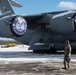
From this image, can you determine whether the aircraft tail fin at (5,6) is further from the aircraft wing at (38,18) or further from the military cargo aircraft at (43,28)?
the aircraft wing at (38,18)

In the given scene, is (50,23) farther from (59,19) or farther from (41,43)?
A: (41,43)

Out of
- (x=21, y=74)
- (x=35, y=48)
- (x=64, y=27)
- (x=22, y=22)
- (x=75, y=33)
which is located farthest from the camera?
(x=35, y=48)

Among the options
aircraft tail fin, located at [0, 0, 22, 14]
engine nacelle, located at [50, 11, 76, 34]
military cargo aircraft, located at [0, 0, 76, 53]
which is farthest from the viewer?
aircraft tail fin, located at [0, 0, 22, 14]

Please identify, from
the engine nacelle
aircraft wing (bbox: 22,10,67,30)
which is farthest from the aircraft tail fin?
the engine nacelle

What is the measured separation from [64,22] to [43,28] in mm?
3548

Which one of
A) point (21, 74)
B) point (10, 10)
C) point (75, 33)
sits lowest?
point (21, 74)

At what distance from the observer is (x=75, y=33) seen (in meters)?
21.5

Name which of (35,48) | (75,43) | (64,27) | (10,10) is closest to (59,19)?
(64,27)

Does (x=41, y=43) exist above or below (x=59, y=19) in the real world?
below

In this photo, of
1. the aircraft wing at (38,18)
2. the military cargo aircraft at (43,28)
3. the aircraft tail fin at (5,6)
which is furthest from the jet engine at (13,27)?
the aircraft tail fin at (5,6)

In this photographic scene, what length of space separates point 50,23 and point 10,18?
4.13 meters

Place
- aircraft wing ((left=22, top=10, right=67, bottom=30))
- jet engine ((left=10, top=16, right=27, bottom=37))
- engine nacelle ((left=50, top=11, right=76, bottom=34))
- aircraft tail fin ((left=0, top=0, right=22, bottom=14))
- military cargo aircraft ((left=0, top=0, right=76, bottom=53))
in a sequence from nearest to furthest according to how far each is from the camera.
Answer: jet engine ((left=10, top=16, right=27, bottom=37)) → military cargo aircraft ((left=0, top=0, right=76, bottom=53)) → engine nacelle ((left=50, top=11, right=76, bottom=34)) → aircraft wing ((left=22, top=10, right=67, bottom=30)) → aircraft tail fin ((left=0, top=0, right=22, bottom=14))

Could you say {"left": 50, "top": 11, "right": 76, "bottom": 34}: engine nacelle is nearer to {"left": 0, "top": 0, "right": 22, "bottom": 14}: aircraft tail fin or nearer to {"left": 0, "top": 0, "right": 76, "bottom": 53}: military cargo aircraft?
{"left": 0, "top": 0, "right": 76, "bottom": 53}: military cargo aircraft

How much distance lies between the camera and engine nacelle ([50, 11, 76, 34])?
65.1 feet
